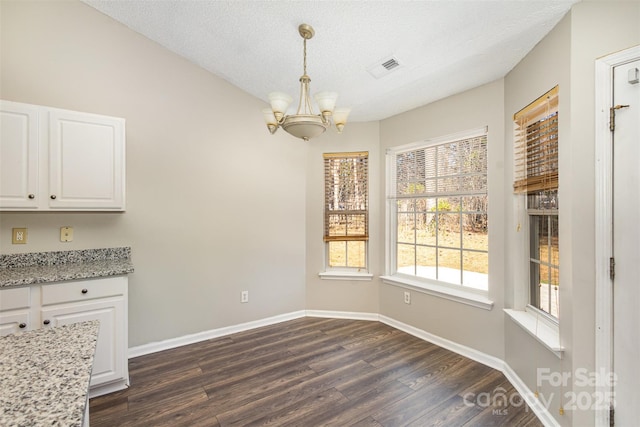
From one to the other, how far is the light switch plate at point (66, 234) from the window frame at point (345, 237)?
2561 millimetres

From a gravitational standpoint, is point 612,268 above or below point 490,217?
below

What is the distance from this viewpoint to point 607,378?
5.34ft

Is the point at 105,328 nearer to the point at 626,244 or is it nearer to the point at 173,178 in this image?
the point at 173,178

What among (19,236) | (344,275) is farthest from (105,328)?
(344,275)

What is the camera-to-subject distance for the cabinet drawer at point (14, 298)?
75.5 inches

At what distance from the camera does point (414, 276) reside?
349cm

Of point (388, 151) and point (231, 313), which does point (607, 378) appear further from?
point (231, 313)

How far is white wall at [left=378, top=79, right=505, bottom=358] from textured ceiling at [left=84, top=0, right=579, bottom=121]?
0.15 meters

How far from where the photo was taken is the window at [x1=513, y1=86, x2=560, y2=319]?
81.4 inches

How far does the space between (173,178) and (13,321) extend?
1.60m

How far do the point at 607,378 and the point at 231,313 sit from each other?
123 inches

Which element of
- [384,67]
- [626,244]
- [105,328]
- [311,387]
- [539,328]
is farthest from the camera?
[384,67]

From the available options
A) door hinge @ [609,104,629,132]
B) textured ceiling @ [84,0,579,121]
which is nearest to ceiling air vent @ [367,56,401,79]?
textured ceiling @ [84,0,579,121]

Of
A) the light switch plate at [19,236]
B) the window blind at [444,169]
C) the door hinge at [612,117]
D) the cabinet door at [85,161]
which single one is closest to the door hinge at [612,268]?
the door hinge at [612,117]
